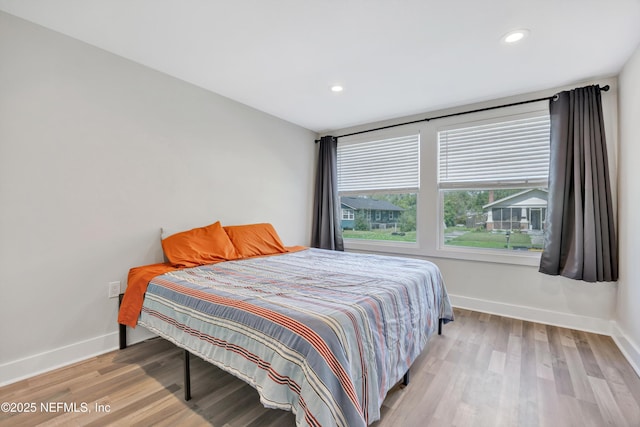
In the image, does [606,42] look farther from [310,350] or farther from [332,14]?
[310,350]

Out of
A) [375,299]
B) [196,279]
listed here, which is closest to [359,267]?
[375,299]

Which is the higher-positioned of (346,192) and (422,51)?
(422,51)

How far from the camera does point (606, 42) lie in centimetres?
207

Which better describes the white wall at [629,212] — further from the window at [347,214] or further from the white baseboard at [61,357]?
the white baseboard at [61,357]

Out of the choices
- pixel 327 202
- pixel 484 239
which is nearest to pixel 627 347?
pixel 484 239

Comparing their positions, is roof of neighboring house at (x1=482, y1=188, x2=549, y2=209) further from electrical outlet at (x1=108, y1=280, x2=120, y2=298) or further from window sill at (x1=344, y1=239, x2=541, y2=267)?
electrical outlet at (x1=108, y1=280, x2=120, y2=298)

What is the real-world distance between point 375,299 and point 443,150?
8.35ft

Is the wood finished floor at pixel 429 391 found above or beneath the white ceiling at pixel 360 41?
beneath

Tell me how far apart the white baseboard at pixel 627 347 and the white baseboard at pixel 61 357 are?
3.81 meters

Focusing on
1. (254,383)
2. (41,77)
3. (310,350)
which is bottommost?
(254,383)

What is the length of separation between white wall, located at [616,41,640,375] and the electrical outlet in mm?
3928

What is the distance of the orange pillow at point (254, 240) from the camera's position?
300cm

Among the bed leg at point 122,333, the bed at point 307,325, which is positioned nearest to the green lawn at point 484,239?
the bed at point 307,325

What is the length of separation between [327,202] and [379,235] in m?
0.90
